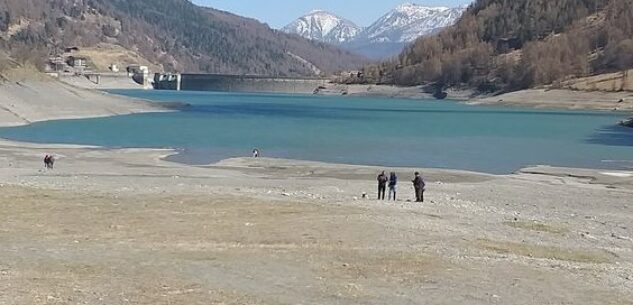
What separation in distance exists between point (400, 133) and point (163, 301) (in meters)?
88.9

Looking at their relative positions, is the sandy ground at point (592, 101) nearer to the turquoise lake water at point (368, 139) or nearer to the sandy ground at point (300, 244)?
the turquoise lake water at point (368, 139)

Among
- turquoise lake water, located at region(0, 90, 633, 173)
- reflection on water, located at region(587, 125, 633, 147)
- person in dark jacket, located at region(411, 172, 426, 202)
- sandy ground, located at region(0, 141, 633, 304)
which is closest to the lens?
sandy ground, located at region(0, 141, 633, 304)

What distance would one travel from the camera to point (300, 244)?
23.9 m

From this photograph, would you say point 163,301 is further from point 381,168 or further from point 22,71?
point 22,71

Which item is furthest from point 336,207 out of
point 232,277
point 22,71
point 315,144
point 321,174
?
point 22,71

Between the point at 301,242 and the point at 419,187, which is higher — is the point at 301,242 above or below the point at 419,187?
below

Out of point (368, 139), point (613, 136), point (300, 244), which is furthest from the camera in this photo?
point (613, 136)

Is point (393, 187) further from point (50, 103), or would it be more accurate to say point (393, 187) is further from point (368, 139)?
point (50, 103)

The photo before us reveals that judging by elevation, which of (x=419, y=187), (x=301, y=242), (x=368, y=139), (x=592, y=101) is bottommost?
(x=368, y=139)

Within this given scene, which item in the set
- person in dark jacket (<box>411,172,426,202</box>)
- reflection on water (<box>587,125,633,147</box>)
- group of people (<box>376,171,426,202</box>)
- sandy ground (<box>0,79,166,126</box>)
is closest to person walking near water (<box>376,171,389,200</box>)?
group of people (<box>376,171,426,202</box>)

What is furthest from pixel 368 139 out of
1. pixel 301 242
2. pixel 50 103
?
pixel 301 242

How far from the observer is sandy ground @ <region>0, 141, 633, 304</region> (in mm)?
17672

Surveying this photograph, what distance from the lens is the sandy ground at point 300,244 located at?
58.0 feet

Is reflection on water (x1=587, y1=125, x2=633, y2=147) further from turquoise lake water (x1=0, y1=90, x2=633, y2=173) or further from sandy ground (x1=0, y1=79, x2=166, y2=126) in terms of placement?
sandy ground (x1=0, y1=79, x2=166, y2=126)
